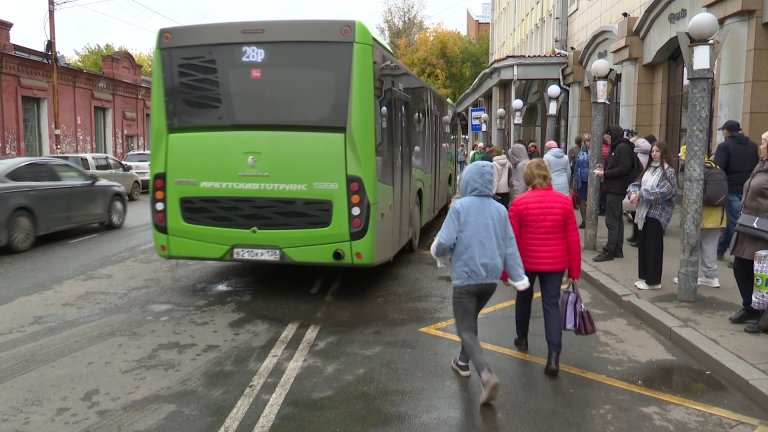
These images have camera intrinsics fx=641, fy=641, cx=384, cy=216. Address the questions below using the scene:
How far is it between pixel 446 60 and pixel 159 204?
5633 cm

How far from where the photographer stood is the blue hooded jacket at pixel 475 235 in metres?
4.43

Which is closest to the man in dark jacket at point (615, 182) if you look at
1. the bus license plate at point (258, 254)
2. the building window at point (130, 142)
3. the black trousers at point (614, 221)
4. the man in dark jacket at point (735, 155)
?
the black trousers at point (614, 221)

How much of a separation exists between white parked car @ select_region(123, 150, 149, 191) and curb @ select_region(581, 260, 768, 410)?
68.6 ft

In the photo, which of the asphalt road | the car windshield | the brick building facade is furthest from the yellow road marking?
the brick building facade

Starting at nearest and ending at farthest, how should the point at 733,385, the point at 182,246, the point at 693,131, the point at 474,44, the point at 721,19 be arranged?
the point at 733,385
the point at 693,131
the point at 182,246
the point at 721,19
the point at 474,44

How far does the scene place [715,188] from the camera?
7.06 metres

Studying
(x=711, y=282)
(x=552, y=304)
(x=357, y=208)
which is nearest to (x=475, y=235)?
(x=552, y=304)

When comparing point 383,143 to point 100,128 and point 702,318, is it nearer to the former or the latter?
point 702,318

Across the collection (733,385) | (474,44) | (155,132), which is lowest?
(733,385)

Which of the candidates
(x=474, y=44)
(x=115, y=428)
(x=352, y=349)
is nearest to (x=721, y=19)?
(x=352, y=349)

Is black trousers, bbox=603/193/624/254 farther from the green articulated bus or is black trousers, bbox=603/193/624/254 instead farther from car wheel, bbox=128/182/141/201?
car wheel, bbox=128/182/141/201

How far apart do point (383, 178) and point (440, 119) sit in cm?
688

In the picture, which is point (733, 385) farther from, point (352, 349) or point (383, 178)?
point (383, 178)

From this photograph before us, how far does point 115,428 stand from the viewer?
4039 millimetres
